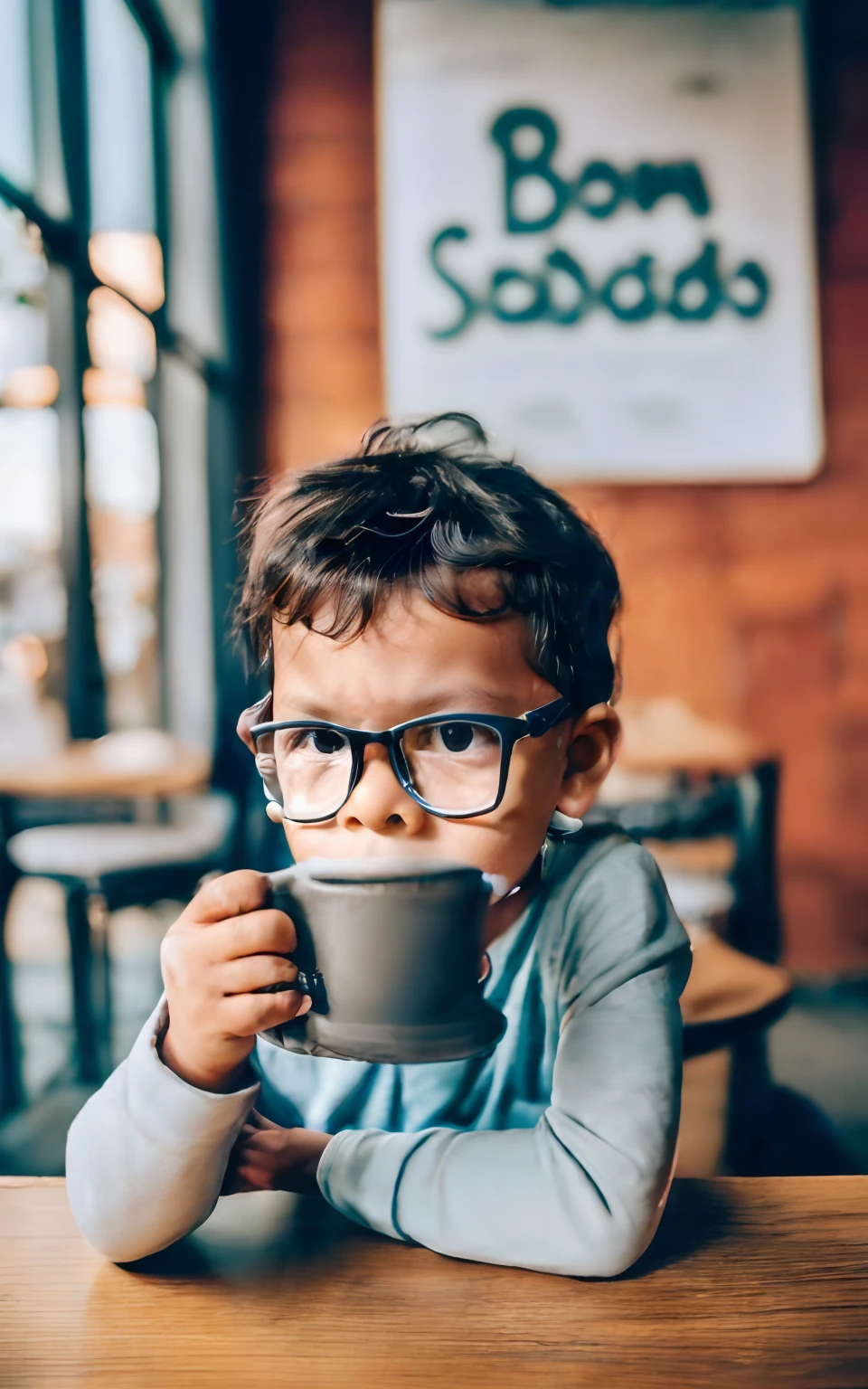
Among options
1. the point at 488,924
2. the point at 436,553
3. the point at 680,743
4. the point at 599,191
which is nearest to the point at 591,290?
the point at 599,191

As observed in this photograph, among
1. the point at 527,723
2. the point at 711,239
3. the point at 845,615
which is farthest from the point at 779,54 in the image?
the point at 845,615

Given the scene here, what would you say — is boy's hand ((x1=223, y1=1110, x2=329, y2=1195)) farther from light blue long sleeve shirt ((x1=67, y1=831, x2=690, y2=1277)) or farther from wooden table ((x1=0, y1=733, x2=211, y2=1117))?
wooden table ((x1=0, y1=733, x2=211, y2=1117))

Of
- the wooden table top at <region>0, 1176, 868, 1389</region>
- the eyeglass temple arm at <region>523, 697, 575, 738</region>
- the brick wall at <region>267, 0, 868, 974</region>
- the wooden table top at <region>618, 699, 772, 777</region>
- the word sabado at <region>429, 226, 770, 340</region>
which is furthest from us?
the wooden table top at <region>618, 699, 772, 777</region>

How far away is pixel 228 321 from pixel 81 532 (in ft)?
0.77

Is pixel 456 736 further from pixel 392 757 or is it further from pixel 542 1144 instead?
pixel 542 1144

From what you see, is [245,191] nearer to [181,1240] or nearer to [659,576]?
[181,1240]

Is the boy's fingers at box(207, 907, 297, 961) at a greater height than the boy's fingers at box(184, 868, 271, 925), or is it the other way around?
the boy's fingers at box(184, 868, 271, 925)

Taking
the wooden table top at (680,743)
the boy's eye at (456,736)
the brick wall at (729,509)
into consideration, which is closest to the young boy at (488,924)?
the boy's eye at (456,736)

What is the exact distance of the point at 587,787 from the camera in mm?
408

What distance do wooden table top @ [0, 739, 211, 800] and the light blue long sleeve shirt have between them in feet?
0.97

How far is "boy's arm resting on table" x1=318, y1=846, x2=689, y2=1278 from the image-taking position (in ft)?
1.04

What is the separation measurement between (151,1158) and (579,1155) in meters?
0.15

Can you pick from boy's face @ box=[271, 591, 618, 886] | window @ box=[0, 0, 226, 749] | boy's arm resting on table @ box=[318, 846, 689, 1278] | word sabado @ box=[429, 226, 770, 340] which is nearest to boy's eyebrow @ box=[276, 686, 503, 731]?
boy's face @ box=[271, 591, 618, 886]

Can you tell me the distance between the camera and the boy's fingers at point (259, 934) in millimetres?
305
